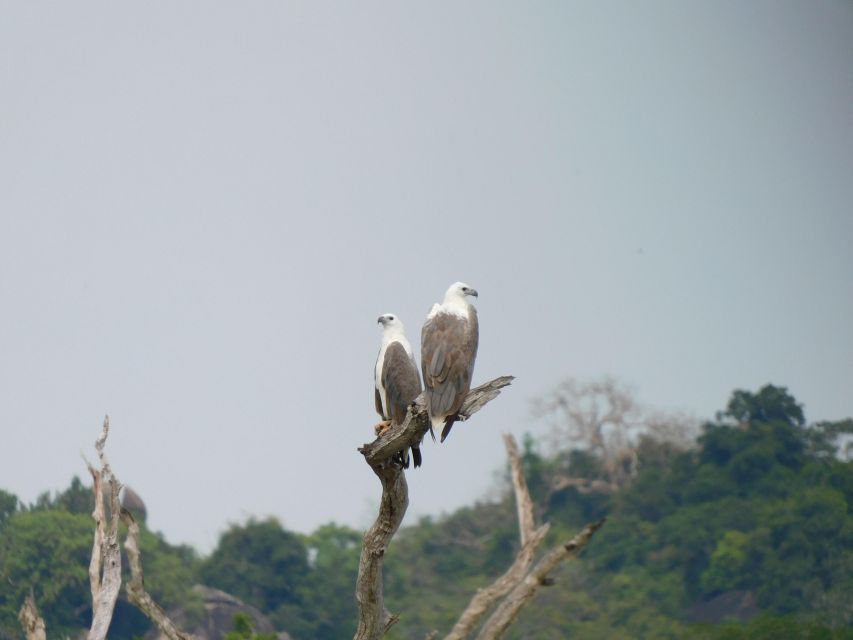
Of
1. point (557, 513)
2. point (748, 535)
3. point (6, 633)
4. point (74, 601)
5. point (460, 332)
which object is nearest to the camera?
point (460, 332)

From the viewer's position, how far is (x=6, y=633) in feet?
111

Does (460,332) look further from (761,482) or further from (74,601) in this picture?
(761,482)

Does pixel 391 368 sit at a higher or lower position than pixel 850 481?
lower

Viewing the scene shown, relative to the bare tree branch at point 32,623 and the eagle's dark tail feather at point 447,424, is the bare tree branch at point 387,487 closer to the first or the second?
the eagle's dark tail feather at point 447,424

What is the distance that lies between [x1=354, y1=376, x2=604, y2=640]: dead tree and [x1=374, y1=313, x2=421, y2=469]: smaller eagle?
3.60 ft

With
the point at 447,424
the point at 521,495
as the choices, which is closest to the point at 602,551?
the point at 521,495

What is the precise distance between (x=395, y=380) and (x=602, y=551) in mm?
39531

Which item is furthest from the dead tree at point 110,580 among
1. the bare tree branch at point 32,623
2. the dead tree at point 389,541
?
the dead tree at point 389,541

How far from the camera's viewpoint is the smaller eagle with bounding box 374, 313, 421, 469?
11.0 m

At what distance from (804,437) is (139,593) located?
42.6 metres

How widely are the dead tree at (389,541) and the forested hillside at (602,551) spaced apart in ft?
68.4

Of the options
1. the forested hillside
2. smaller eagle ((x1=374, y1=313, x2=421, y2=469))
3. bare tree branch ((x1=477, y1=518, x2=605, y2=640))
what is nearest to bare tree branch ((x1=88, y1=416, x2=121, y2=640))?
smaller eagle ((x1=374, y1=313, x2=421, y2=469))

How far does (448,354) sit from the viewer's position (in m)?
10.4

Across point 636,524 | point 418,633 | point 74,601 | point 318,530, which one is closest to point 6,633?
point 74,601
